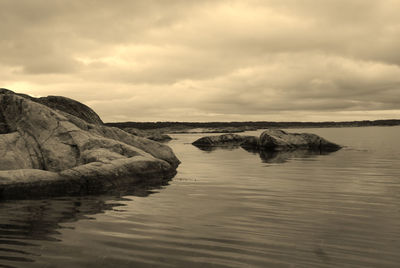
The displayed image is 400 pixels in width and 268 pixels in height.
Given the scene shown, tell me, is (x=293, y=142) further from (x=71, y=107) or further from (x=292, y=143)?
(x=71, y=107)

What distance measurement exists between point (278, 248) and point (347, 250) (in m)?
1.06

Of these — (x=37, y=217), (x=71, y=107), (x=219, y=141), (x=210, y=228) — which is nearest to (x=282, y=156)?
(x=71, y=107)

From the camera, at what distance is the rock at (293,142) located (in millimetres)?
31016

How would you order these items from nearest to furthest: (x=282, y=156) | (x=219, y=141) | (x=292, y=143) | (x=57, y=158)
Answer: (x=57, y=158), (x=282, y=156), (x=292, y=143), (x=219, y=141)

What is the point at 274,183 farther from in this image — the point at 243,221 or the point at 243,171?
the point at 243,221

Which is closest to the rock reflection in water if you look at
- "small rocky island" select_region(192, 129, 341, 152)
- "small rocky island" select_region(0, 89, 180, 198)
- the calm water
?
"small rocky island" select_region(192, 129, 341, 152)

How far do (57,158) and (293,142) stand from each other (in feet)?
76.1

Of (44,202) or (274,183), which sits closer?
(44,202)

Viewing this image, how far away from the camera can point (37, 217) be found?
753 centimetres

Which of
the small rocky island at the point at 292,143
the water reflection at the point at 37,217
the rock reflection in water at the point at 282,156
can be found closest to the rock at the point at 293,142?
the small rocky island at the point at 292,143

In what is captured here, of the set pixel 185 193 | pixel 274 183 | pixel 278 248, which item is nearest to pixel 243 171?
pixel 274 183

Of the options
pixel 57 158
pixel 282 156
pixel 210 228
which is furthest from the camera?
pixel 282 156

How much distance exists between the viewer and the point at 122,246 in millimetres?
5664

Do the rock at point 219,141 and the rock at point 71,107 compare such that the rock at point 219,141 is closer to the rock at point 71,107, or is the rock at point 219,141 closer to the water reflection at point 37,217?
the rock at point 71,107
